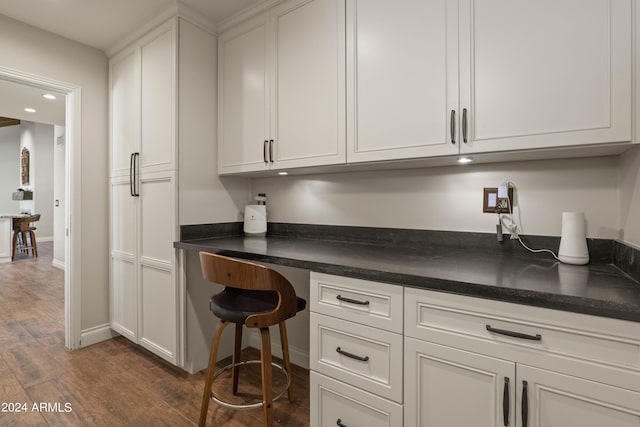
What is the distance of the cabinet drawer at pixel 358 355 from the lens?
1.16 meters

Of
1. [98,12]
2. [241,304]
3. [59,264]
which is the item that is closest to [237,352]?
[241,304]

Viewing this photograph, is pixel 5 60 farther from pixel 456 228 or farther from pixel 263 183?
pixel 456 228

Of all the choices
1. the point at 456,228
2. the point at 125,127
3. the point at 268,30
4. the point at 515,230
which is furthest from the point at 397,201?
the point at 125,127

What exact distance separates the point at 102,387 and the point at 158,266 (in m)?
0.80

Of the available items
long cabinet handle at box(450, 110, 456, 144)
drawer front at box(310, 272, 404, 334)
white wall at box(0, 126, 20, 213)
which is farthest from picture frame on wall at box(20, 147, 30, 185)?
long cabinet handle at box(450, 110, 456, 144)

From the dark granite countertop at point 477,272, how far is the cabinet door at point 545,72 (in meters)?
0.49

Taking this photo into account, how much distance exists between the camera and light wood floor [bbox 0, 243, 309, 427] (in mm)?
1686

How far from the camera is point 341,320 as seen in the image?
130 centimetres

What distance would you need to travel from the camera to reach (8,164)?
8.38 metres

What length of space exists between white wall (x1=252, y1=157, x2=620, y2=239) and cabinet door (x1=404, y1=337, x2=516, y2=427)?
0.79 metres

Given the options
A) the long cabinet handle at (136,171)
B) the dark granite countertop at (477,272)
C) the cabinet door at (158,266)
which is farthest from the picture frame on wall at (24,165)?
the dark granite countertop at (477,272)

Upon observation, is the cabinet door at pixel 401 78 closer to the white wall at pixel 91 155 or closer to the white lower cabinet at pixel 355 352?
the white lower cabinet at pixel 355 352

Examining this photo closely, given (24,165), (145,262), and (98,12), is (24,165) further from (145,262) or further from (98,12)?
(145,262)

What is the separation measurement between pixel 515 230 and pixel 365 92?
1013mm
